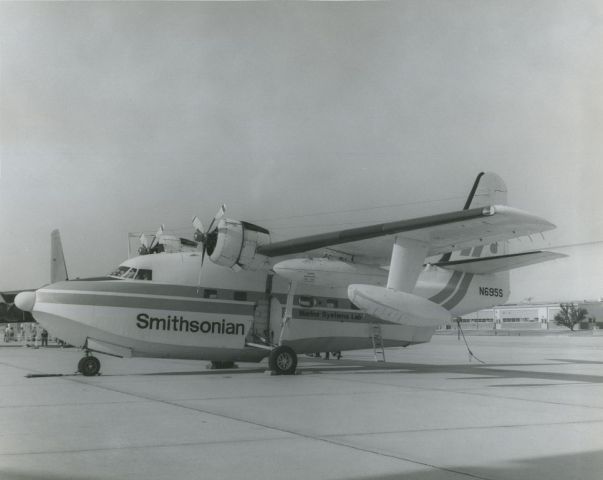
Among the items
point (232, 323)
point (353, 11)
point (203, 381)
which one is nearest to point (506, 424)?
point (353, 11)

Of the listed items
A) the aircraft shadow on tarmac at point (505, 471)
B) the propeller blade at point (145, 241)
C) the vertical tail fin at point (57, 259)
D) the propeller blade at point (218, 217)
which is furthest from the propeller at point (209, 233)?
the vertical tail fin at point (57, 259)

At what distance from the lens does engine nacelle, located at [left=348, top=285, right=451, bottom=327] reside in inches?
542

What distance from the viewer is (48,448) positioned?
621 centimetres

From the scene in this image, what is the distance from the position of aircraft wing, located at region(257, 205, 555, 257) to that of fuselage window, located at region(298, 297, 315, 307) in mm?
2220

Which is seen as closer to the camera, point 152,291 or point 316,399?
point 316,399

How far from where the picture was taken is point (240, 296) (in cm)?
1684

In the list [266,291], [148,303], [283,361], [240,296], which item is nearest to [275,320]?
[266,291]

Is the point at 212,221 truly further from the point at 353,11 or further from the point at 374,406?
the point at 353,11

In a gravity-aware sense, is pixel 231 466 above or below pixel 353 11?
below

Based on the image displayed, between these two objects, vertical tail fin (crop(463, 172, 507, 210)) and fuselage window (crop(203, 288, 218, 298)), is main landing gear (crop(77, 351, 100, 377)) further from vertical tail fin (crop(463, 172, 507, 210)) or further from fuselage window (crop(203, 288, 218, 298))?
vertical tail fin (crop(463, 172, 507, 210))

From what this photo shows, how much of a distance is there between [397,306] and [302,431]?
22.4 feet

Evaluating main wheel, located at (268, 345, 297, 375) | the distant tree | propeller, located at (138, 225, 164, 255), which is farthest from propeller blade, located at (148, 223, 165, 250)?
the distant tree

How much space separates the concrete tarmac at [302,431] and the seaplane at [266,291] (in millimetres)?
2460

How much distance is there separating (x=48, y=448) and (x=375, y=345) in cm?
1349
